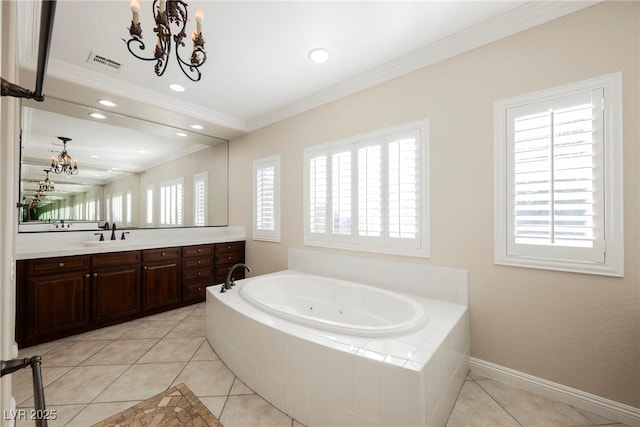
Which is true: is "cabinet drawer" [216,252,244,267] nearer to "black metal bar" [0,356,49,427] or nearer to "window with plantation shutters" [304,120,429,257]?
"window with plantation shutters" [304,120,429,257]

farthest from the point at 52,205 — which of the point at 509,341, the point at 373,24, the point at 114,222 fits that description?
the point at 509,341

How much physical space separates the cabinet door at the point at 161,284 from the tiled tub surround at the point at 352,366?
1.56 m

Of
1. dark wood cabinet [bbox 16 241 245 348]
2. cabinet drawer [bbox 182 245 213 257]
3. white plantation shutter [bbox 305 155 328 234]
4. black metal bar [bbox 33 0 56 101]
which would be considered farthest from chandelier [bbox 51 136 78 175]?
black metal bar [bbox 33 0 56 101]

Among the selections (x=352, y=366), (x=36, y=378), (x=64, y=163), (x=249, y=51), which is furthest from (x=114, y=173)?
(x=352, y=366)

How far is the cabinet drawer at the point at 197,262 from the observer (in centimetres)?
347

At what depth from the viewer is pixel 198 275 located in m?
3.59

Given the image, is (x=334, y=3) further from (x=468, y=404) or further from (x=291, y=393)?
(x=468, y=404)

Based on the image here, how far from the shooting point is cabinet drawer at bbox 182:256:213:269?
347 cm

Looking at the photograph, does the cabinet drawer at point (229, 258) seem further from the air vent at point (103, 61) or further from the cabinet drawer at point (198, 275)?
the air vent at point (103, 61)

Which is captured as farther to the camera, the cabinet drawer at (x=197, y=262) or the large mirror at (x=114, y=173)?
the cabinet drawer at (x=197, y=262)

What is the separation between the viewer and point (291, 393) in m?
1.60

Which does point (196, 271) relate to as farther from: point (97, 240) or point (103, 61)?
point (103, 61)

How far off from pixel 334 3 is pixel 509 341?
2665mm

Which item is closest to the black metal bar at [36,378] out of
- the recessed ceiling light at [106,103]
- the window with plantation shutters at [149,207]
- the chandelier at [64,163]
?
the recessed ceiling light at [106,103]
